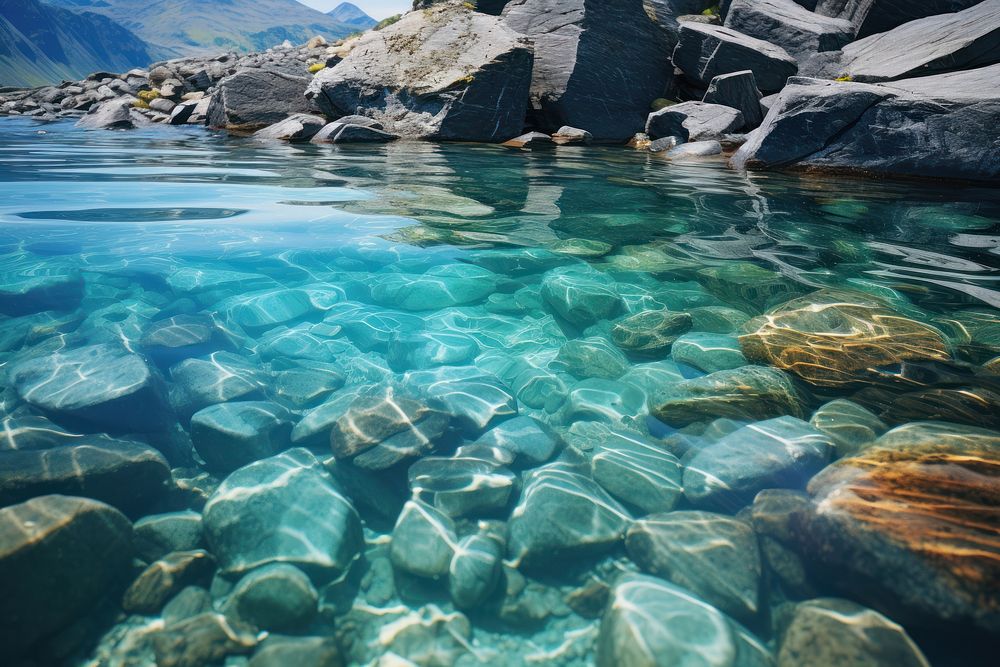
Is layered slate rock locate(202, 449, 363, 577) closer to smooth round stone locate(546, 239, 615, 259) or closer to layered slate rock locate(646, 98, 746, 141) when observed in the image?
smooth round stone locate(546, 239, 615, 259)

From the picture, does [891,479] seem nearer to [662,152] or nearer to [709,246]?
[709,246]

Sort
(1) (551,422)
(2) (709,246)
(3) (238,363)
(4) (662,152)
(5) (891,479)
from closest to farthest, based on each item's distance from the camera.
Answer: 1. (5) (891,479)
2. (1) (551,422)
3. (3) (238,363)
4. (2) (709,246)
5. (4) (662,152)

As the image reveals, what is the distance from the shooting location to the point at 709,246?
478 cm

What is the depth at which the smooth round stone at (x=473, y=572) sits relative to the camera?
176 centimetres

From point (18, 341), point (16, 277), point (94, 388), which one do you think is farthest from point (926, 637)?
point (16, 277)

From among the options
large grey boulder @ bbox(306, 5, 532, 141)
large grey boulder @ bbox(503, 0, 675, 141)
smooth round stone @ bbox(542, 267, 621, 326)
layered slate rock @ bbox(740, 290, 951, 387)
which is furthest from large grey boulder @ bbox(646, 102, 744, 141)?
layered slate rock @ bbox(740, 290, 951, 387)

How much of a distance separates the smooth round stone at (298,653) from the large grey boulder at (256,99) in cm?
1594

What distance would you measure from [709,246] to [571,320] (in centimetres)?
194

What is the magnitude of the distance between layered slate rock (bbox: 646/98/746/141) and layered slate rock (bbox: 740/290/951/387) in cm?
969

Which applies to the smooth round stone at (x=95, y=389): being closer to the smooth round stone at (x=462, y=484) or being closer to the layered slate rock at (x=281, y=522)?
the layered slate rock at (x=281, y=522)

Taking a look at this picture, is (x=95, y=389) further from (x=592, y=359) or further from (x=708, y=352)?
(x=708, y=352)

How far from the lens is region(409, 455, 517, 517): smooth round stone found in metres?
2.15

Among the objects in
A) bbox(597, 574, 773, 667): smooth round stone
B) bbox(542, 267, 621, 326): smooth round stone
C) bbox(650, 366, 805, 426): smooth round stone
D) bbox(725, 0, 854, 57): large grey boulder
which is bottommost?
bbox(597, 574, 773, 667): smooth round stone

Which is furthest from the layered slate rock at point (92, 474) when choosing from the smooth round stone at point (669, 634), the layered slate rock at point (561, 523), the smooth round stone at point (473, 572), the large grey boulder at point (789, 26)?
the large grey boulder at point (789, 26)
